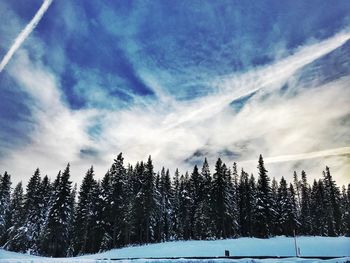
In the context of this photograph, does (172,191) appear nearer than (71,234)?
No

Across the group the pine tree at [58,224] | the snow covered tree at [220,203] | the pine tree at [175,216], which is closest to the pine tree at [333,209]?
the snow covered tree at [220,203]

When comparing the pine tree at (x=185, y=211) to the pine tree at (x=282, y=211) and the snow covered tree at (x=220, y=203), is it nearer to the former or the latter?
the snow covered tree at (x=220, y=203)

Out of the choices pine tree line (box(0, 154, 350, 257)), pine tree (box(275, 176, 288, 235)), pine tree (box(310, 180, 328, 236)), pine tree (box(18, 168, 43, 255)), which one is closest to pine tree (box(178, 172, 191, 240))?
pine tree line (box(0, 154, 350, 257))

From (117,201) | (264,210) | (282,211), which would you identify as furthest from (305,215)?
(117,201)

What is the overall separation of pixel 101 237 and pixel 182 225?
85.0 ft

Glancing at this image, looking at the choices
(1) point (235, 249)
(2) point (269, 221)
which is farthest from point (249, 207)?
(1) point (235, 249)

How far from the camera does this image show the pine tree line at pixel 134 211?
2422 inches

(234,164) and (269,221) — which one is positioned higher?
(234,164)

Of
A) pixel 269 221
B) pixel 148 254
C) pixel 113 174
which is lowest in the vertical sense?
pixel 148 254

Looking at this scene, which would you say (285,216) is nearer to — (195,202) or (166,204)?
(195,202)

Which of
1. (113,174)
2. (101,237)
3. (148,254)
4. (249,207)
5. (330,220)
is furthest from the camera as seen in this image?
(330,220)

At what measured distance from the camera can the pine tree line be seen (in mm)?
61531

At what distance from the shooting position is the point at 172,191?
84875mm

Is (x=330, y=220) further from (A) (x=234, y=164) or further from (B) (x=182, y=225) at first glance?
(B) (x=182, y=225)
